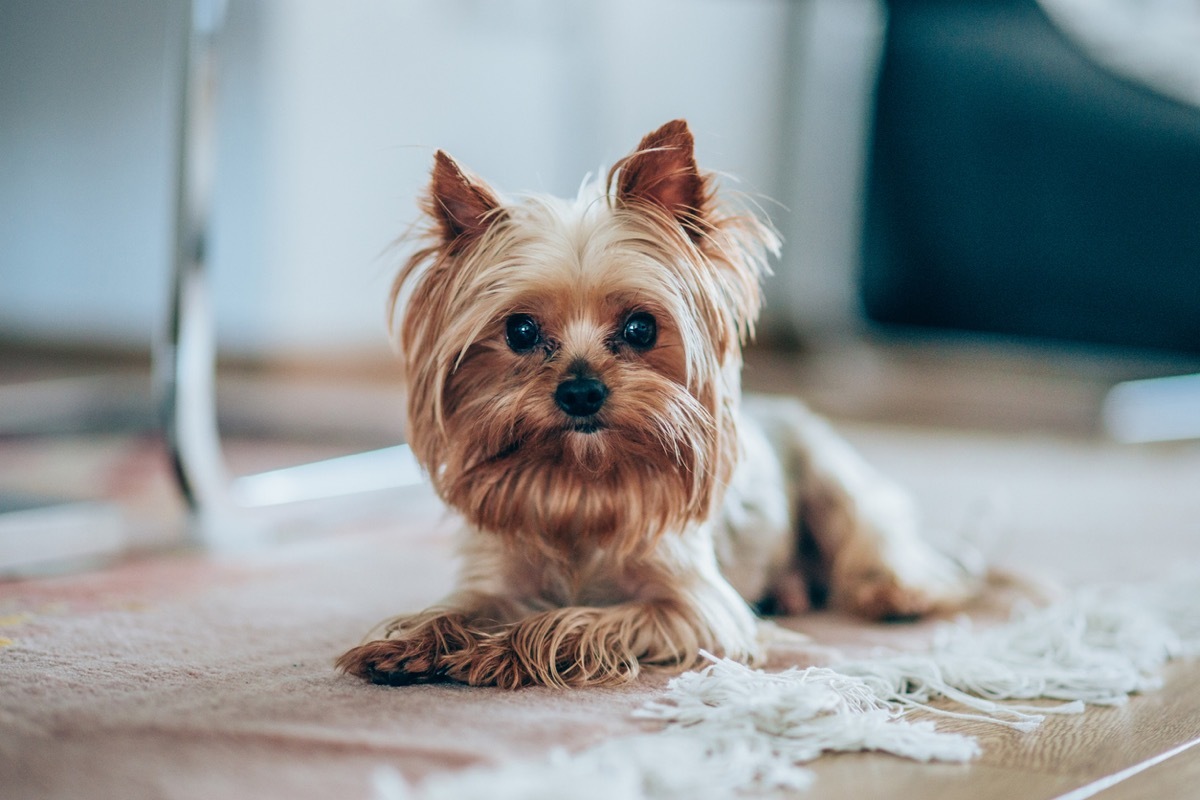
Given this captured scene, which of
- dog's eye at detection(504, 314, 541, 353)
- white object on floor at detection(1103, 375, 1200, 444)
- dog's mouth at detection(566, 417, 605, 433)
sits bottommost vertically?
white object on floor at detection(1103, 375, 1200, 444)

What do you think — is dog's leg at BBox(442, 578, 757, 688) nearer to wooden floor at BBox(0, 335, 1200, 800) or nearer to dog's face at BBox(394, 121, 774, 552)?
dog's face at BBox(394, 121, 774, 552)

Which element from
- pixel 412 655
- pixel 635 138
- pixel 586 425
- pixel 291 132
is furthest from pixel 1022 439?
pixel 412 655

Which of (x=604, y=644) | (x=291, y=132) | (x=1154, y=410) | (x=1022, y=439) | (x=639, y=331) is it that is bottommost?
(x=1022, y=439)

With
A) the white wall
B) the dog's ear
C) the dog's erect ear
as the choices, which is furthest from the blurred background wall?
the dog's ear

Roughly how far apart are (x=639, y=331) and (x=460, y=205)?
29 centimetres

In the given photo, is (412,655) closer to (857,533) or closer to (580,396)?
(580,396)

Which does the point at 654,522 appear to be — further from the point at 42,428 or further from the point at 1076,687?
the point at 42,428

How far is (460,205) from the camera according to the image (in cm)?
149

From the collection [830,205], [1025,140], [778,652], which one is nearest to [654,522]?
[778,652]

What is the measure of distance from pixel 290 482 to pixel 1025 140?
3032 millimetres

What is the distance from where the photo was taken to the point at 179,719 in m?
1.16

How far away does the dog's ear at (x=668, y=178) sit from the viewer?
1419 millimetres

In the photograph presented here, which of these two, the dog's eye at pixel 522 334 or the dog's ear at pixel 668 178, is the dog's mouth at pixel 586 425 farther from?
the dog's ear at pixel 668 178

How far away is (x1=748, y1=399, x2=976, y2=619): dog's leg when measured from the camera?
1855 mm
